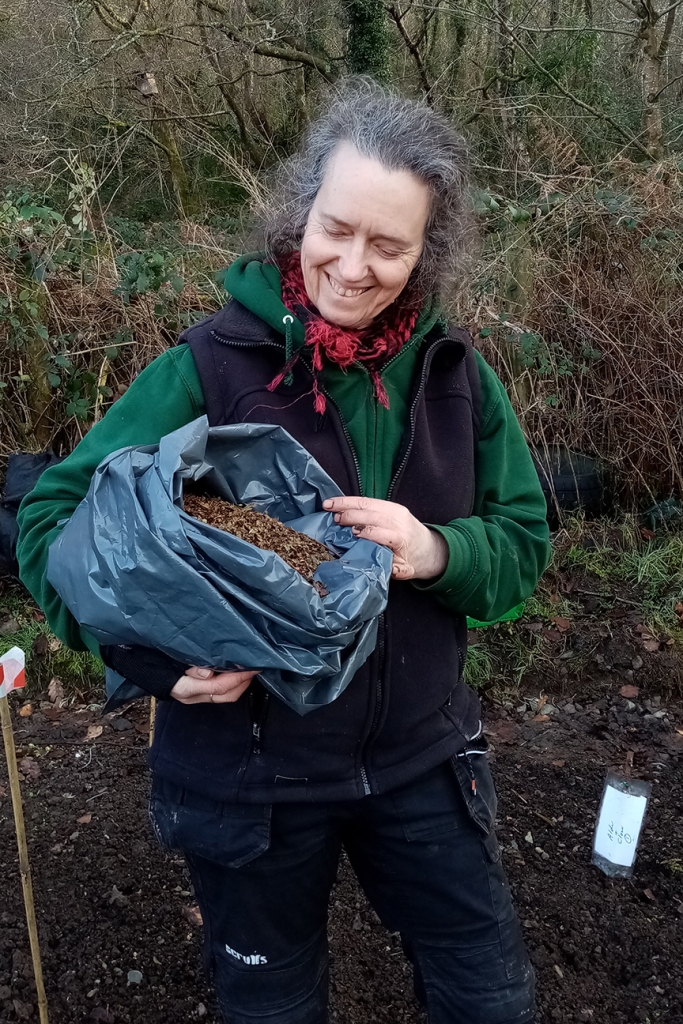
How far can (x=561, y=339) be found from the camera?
477 cm

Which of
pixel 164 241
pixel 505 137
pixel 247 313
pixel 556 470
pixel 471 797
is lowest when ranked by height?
pixel 556 470

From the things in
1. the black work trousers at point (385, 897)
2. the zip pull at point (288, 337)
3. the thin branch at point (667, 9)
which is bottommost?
the black work trousers at point (385, 897)

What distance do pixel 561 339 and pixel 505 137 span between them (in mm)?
2466

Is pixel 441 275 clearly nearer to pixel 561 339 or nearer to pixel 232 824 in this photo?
pixel 232 824

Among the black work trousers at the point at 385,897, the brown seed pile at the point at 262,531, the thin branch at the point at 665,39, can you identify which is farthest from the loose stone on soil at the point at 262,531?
the thin branch at the point at 665,39

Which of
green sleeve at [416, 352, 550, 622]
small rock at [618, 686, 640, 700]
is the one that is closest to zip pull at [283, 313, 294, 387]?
green sleeve at [416, 352, 550, 622]

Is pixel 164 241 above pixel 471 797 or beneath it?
above

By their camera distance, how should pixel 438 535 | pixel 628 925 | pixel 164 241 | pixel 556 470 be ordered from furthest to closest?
pixel 164 241, pixel 556 470, pixel 628 925, pixel 438 535

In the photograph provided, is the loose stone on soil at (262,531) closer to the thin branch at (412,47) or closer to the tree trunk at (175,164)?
the thin branch at (412,47)

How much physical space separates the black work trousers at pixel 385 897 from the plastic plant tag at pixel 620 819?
60 centimetres

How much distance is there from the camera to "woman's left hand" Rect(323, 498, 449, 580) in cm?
133

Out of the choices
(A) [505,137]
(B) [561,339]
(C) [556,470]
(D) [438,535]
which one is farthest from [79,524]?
(A) [505,137]

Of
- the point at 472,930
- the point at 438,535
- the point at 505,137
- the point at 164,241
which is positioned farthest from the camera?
the point at 505,137

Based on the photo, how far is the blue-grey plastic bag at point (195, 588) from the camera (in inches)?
45.2
